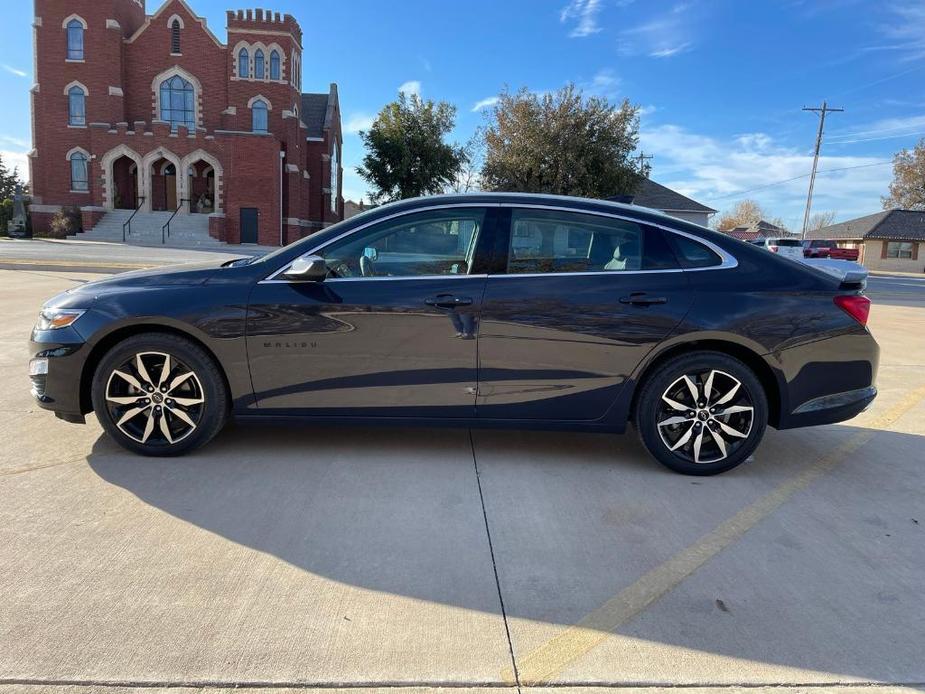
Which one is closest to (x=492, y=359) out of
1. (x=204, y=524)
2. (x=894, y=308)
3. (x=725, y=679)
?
(x=204, y=524)

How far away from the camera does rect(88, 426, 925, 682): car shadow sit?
264 centimetres

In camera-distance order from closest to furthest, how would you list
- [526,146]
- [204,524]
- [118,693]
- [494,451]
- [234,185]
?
[118,693]
[204,524]
[494,451]
[526,146]
[234,185]

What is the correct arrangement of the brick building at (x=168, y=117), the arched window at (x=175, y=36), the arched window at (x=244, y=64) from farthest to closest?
the arched window at (x=244, y=64) < the arched window at (x=175, y=36) < the brick building at (x=168, y=117)

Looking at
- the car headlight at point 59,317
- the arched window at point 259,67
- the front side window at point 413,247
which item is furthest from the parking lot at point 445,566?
the arched window at point 259,67

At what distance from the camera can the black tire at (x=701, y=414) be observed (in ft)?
13.2

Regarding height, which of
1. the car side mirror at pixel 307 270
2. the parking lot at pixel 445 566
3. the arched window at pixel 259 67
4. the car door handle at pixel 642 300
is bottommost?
the parking lot at pixel 445 566

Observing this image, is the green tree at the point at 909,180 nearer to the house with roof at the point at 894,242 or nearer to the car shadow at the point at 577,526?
the house with roof at the point at 894,242

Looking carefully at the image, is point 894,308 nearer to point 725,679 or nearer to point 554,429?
point 554,429

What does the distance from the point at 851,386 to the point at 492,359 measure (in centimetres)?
232

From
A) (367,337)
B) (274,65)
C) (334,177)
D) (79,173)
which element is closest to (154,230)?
(79,173)

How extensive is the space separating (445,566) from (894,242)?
64.5 metres

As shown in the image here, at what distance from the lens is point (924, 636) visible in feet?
8.49

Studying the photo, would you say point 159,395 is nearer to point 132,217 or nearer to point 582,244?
point 582,244

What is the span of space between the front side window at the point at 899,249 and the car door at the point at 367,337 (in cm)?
6344
